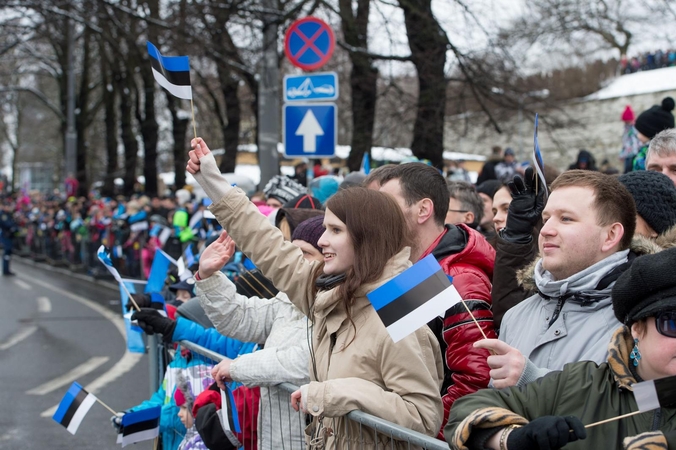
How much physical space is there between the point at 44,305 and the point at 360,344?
13.4 m

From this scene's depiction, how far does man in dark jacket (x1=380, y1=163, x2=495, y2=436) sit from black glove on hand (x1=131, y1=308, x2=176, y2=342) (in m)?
1.59

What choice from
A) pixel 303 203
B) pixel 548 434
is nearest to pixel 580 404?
pixel 548 434

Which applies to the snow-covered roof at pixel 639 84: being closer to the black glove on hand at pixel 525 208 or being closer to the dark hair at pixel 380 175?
the dark hair at pixel 380 175

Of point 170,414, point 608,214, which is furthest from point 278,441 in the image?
point 608,214

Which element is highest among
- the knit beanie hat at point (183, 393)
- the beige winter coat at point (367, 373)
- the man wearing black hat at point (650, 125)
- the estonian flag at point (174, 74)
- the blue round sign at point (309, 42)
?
the blue round sign at point (309, 42)

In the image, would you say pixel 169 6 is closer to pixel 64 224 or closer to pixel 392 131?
pixel 392 131

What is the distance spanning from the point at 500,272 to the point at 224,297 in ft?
4.49

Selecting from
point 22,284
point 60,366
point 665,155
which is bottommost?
point 22,284

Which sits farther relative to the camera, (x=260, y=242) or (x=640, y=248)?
(x=260, y=242)

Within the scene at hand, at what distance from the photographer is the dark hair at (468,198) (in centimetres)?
511

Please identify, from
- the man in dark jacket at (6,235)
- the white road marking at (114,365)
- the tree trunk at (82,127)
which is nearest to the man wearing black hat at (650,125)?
the white road marking at (114,365)

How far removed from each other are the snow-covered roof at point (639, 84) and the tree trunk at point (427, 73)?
1034 inches

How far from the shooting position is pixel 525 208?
321 cm

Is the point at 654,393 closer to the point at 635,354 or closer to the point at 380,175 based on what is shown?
the point at 635,354
